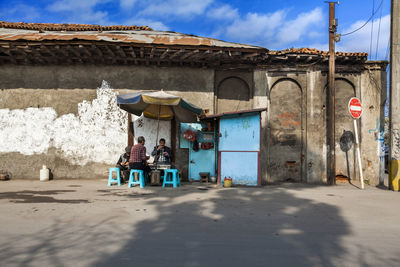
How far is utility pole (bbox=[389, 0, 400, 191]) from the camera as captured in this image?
30.3 feet

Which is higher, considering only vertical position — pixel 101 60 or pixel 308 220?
pixel 101 60

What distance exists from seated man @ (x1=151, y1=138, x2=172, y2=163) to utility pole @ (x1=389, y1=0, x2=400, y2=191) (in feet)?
24.3

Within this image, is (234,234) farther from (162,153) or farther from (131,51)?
(131,51)

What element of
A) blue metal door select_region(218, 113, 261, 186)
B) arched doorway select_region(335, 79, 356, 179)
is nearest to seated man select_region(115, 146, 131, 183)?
blue metal door select_region(218, 113, 261, 186)

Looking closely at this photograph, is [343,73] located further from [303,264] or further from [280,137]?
[303,264]

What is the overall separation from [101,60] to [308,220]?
9.09m

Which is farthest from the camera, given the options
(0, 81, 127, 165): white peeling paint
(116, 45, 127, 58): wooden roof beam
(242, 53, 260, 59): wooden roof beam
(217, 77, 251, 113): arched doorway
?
(217, 77, 251, 113): arched doorway

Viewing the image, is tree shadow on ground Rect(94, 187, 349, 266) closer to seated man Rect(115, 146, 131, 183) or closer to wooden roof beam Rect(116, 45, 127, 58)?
seated man Rect(115, 146, 131, 183)

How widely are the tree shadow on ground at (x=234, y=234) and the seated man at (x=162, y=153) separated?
9.70 feet

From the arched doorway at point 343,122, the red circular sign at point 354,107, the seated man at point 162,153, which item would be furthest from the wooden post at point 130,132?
the arched doorway at point 343,122

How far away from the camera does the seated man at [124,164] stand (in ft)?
31.8

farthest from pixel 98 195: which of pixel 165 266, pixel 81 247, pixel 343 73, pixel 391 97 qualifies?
pixel 343 73

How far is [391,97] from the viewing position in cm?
941

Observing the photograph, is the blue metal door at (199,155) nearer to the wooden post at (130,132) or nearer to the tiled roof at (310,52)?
the wooden post at (130,132)
